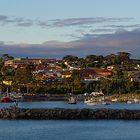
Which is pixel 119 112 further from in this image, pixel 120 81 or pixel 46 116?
pixel 120 81

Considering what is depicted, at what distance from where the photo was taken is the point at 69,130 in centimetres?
4059

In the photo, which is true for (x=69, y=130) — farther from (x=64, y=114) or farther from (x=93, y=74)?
(x=93, y=74)

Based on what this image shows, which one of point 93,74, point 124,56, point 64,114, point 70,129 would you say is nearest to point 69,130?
point 70,129

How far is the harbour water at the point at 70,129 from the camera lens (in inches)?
1449

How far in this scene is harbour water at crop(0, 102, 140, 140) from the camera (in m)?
36.8

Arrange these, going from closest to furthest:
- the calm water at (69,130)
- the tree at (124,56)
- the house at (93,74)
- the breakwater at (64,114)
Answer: the calm water at (69,130)
the breakwater at (64,114)
the house at (93,74)
the tree at (124,56)

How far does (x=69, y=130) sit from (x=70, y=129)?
1.45ft

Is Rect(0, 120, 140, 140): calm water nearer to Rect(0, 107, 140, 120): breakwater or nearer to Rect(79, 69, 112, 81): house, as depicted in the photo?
Rect(0, 107, 140, 120): breakwater

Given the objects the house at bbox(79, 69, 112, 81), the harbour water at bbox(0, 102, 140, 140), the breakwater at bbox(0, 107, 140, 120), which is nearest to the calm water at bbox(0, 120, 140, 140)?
the harbour water at bbox(0, 102, 140, 140)

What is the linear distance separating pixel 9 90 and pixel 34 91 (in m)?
3.91

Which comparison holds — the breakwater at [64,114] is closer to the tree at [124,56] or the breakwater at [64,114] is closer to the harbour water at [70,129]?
the harbour water at [70,129]

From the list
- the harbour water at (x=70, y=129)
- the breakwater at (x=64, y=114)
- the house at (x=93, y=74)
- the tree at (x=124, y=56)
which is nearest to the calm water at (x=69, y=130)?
the harbour water at (x=70, y=129)

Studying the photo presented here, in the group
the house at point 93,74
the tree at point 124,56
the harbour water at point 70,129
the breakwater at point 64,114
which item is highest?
the tree at point 124,56

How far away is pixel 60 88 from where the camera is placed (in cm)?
9806
